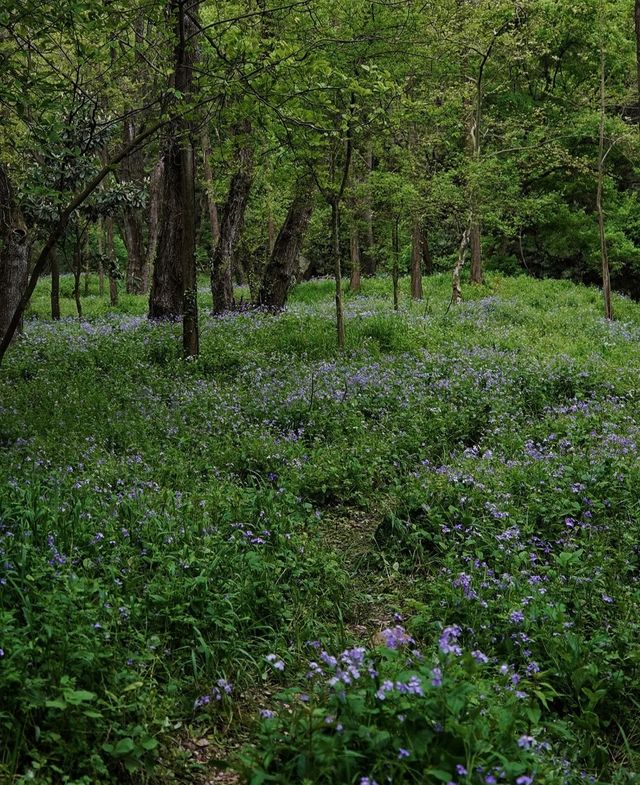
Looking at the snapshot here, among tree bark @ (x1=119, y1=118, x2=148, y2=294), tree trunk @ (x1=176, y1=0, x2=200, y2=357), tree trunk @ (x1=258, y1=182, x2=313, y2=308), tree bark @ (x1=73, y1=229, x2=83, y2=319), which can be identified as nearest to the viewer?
tree trunk @ (x1=176, y1=0, x2=200, y2=357)

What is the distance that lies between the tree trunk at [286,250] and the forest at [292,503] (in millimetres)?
86

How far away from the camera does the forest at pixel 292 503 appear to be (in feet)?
9.82

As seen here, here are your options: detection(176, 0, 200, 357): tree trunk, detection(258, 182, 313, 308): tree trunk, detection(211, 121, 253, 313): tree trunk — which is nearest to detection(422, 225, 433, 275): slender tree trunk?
detection(258, 182, 313, 308): tree trunk

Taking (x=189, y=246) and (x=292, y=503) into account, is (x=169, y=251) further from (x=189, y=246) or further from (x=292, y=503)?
(x=292, y=503)

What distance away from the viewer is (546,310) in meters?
18.8

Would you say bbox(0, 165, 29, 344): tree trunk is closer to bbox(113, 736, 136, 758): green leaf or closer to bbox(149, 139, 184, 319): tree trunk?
bbox(149, 139, 184, 319): tree trunk

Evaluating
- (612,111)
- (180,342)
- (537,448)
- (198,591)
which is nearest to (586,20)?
(612,111)

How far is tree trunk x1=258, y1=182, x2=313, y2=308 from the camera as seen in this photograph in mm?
14561

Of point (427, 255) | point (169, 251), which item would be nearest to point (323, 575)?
point (169, 251)

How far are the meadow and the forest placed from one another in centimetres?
2

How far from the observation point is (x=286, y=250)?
15.1 metres

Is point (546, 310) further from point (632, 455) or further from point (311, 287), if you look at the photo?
point (632, 455)

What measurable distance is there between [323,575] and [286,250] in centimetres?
1128

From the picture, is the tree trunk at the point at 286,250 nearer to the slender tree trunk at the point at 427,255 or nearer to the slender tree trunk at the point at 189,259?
the slender tree trunk at the point at 189,259
